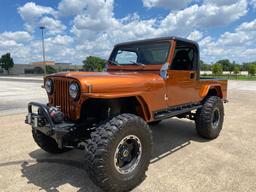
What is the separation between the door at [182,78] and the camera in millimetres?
4395

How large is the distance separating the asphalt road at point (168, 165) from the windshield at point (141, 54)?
1790 millimetres

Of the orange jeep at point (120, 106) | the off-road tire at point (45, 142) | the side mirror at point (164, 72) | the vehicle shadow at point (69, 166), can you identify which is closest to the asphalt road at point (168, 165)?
the vehicle shadow at point (69, 166)

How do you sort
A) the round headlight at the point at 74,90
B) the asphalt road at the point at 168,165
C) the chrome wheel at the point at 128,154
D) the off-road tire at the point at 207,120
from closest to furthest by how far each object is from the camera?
the round headlight at the point at 74,90 → the chrome wheel at the point at 128,154 → the asphalt road at the point at 168,165 → the off-road tire at the point at 207,120

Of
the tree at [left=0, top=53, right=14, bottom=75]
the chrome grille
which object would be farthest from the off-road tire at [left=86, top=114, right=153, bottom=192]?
the tree at [left=0, top=53, right=14, bottom=75]

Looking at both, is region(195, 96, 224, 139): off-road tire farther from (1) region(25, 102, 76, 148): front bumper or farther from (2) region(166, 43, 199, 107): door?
(1) region(25, 102, 76, 148): front bumper

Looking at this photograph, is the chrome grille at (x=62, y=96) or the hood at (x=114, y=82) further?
the chrome grille at (x=62, y=96)

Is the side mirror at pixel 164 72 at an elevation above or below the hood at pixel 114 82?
above

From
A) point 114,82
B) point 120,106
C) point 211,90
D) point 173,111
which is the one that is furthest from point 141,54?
point 211,90

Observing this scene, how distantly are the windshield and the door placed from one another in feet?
0.93

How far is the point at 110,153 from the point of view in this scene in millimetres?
3029

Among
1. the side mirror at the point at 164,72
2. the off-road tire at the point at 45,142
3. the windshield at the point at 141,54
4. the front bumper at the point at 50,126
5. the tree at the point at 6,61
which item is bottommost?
the off-road tire at the point at 45,142

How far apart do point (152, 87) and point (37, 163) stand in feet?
7.78

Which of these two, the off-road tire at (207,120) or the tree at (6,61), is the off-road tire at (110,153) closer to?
the off-road tire at (207,120)

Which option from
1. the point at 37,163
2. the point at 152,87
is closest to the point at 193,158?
the point at 152,87
